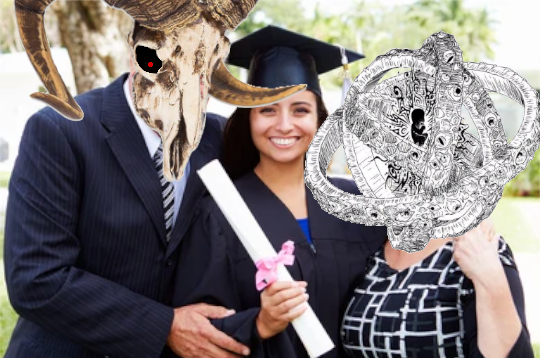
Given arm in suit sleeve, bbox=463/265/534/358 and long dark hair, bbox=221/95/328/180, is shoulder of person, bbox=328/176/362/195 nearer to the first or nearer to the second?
long dark hair, bbox=221/95/328/180

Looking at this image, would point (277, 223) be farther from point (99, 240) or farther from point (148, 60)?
point (148, 60)

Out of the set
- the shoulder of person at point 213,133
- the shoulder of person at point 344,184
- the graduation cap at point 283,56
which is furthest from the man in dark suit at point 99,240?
the shoulder of person at point 344,184

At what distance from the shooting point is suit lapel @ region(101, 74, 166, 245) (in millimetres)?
1645

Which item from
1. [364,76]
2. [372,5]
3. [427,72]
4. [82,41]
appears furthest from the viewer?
[372,5]

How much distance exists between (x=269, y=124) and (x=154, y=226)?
43 centimetres

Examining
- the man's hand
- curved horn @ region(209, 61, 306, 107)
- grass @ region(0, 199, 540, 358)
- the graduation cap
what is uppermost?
the graduation cap

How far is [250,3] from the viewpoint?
1581 mm

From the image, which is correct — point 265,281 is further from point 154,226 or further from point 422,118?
point 422,118

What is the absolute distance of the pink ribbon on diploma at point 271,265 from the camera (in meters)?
1.49

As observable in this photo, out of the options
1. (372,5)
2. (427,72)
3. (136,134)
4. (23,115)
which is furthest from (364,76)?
(372,5)

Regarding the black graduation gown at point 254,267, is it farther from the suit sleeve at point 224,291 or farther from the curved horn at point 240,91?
the curved horn at point 240,91

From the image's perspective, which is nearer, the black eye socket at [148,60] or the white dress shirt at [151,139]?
the black eye socket at [148,60]

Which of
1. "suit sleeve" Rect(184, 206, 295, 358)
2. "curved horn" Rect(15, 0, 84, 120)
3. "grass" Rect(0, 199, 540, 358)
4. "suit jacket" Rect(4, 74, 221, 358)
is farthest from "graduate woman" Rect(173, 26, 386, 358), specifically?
"grass" Rect(0, 199, 540, 358)

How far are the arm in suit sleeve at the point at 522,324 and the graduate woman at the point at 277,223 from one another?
14.0 inches
